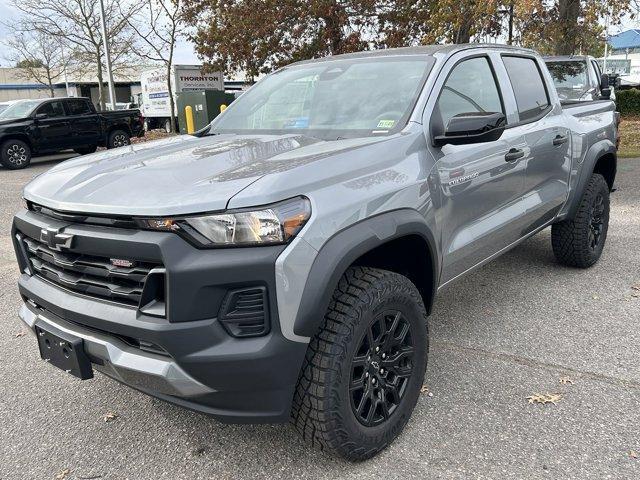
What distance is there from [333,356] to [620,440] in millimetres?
1432

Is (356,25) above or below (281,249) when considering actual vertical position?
above

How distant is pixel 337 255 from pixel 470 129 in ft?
3.47

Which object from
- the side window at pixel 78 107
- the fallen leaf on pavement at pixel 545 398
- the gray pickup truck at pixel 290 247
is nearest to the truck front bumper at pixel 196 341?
the gray pickup truck at pixel 290 247

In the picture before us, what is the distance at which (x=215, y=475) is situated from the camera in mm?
2453

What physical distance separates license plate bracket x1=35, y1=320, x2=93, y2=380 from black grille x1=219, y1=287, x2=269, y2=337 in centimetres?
67

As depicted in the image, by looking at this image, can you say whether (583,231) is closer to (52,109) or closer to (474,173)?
(474,173)

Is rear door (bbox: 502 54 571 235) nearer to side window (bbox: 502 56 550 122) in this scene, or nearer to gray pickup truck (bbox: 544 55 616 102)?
side window (bbox: 502 56 550 122)

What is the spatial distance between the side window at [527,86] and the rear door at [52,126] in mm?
13742

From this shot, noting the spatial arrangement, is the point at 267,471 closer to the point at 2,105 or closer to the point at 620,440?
the point at 620,440

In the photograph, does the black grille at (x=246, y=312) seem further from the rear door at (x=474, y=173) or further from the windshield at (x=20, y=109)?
the windshield at (x=20, y=109)

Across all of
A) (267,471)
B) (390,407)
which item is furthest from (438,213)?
(267,471)

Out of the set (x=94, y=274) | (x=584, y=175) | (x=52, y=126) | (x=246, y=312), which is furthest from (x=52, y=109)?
(x=246, y=312)

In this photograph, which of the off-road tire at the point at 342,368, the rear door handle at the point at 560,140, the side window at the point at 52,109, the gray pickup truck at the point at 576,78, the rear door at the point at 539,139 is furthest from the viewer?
the side window at the point at 52,109

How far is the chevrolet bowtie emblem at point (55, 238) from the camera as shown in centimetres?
226
